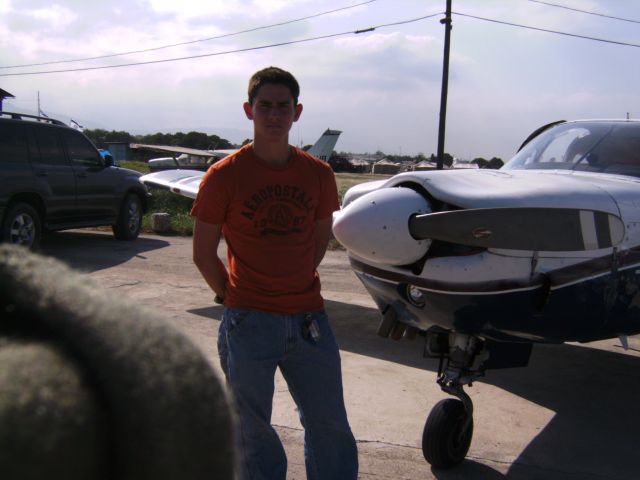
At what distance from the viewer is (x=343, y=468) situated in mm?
2783

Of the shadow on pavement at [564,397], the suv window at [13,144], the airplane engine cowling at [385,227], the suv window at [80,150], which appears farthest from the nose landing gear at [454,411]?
the suv window at [80,150]

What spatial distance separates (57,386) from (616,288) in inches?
150

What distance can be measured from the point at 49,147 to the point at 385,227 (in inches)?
313

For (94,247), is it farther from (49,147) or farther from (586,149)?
(586,149)

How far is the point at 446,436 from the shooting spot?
378 centimetres

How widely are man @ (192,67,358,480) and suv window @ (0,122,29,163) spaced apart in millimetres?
7405

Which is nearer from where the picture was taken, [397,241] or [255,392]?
[255,392]

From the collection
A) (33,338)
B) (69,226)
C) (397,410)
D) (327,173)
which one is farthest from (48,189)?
(33,338)

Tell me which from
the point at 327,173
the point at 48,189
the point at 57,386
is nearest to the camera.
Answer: the point at 57,386

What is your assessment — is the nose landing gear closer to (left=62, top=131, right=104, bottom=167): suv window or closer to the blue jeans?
the blue jeans

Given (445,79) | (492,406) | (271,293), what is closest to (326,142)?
(445,79)

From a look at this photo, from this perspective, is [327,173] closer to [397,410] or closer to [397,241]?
[397,241]

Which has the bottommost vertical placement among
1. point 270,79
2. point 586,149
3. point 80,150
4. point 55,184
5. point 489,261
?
point 55,184

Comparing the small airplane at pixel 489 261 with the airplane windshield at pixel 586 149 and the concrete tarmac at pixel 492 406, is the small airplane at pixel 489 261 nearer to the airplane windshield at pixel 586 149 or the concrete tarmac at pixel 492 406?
the concrete tarmac at pixel 492 406
